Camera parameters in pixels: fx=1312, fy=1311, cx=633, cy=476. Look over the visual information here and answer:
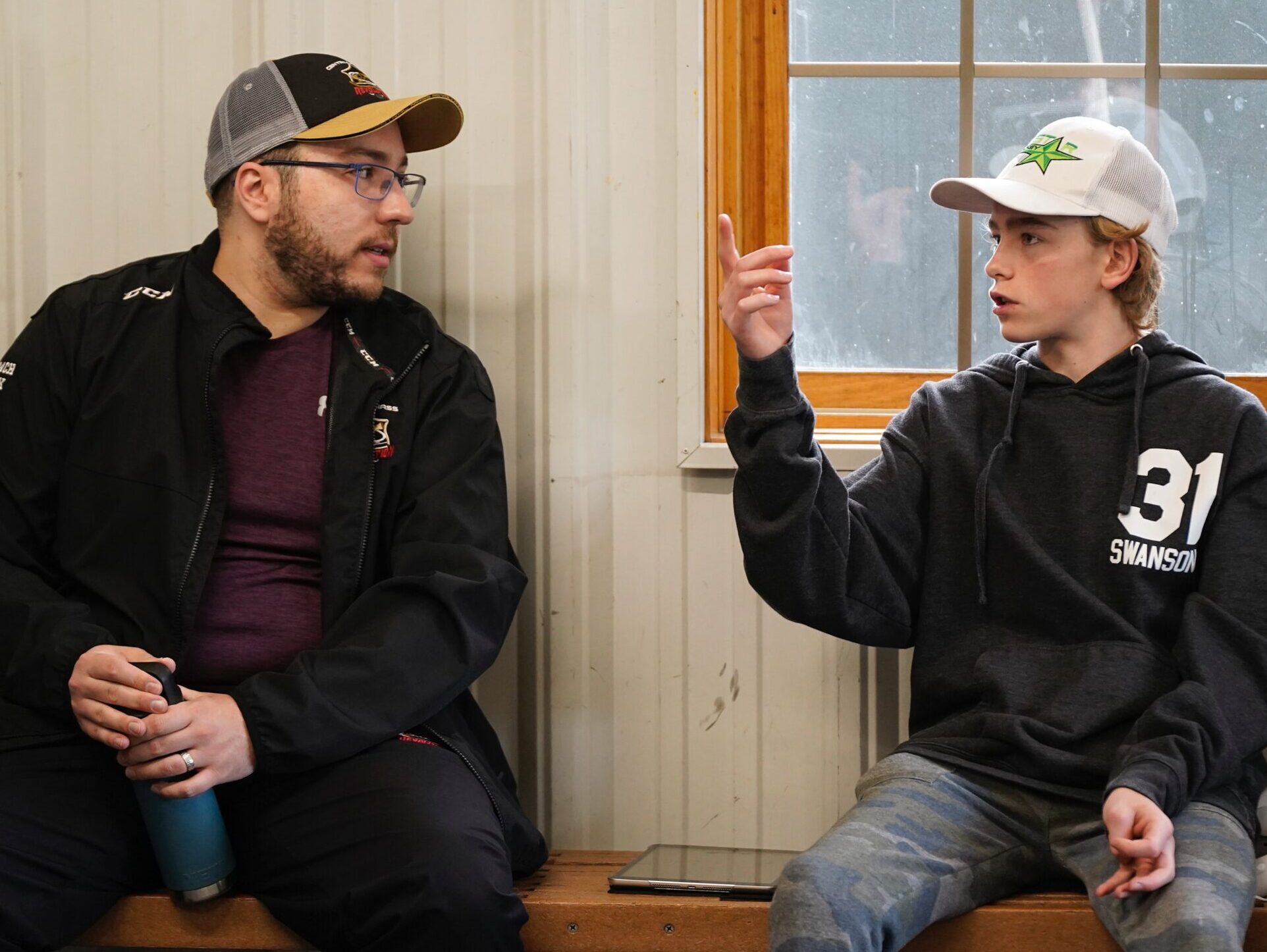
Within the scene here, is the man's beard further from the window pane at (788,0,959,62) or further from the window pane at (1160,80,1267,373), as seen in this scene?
the window pane at (1160,80,1267,373)

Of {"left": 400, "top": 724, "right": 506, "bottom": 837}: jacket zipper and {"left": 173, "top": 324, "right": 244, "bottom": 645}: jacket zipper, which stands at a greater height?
{"left": 173, "top": 324, "right": 244, "bottom": 645}: jacket zipper

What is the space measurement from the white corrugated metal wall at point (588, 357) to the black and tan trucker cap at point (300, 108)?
176 millimetres

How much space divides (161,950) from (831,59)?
1653 mm

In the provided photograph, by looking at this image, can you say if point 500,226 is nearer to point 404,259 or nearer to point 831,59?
point 404,259

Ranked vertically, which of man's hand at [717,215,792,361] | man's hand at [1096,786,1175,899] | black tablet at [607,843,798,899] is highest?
man's hand at [717,215,792,361]

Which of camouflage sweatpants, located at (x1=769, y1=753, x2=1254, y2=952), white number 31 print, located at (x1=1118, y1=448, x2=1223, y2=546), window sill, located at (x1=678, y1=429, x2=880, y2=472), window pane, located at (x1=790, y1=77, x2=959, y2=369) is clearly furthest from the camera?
window pane, located at (x1=790, y1=77, x2=959, y2=369)

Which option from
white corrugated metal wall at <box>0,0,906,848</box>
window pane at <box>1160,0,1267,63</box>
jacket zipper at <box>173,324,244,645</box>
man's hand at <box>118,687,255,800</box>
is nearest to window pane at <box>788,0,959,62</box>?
white corrugated metal wall at <box>0,0,906,848</box>

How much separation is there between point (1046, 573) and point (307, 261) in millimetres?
1060

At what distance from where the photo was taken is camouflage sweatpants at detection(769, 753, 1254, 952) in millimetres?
1296

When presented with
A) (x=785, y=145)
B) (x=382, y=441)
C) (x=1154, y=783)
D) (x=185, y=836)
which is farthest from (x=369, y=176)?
(x=1154, y=783)

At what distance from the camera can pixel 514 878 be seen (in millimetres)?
1738

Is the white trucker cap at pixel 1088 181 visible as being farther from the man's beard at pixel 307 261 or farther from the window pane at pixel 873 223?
the man's beard at pixel 307 261

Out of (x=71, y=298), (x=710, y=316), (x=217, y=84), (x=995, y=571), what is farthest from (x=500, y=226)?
(x=995, y=571)

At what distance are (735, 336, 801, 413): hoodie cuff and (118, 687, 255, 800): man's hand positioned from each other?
2.28 ft
